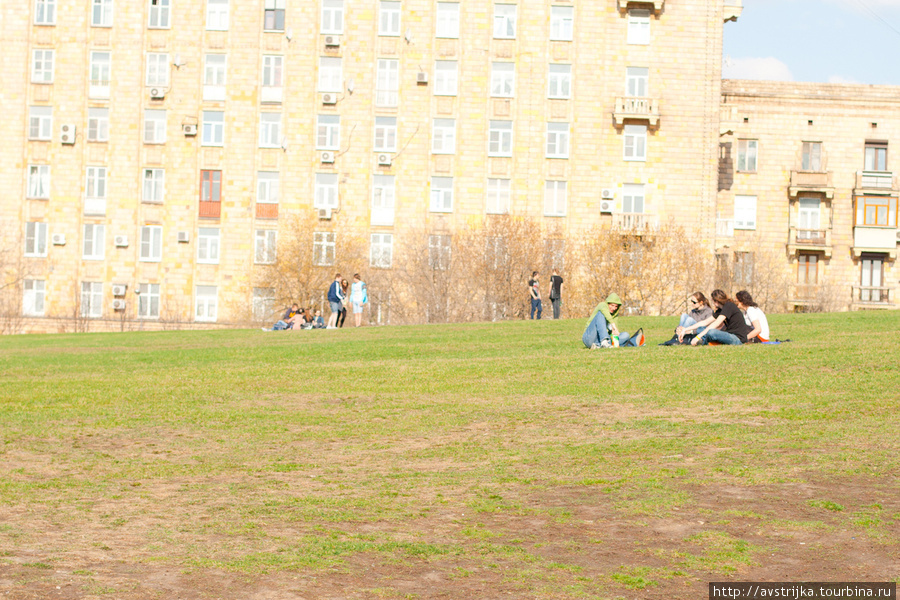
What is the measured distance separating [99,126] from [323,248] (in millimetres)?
14400

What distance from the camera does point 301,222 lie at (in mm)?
61938

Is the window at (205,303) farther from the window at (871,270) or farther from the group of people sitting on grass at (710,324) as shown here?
the group of people sitting on grass at (710,324)

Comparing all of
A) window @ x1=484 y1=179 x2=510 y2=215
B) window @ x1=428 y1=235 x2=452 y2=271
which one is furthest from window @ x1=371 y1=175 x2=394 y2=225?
window @ x1=484 y1=179 x2=510 y2=215

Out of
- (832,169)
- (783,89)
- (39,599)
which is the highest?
(783,89)

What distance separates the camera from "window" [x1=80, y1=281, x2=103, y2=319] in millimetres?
63188

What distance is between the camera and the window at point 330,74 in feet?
206

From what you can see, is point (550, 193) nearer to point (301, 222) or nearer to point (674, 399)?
point (301, 222)

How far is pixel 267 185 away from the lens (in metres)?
63.1

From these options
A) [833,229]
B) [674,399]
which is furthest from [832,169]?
[674,399]

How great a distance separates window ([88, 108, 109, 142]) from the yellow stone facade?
231mm

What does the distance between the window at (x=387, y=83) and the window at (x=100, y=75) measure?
595 inches

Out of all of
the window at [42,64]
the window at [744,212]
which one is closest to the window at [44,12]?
the window at [42,64]

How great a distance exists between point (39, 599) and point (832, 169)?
6651cm

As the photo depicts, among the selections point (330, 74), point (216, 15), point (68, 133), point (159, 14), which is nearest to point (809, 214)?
point (330, 74)
